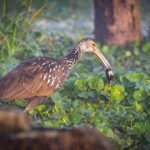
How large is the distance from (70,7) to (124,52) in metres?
4.49

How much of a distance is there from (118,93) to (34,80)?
3.87ft

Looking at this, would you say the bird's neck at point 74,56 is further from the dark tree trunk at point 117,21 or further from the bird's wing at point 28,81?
the dark tree trunk at point 117,21

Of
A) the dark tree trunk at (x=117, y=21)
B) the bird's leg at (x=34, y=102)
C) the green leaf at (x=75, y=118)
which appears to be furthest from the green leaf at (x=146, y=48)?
the green leaf at (x=75, y=118)

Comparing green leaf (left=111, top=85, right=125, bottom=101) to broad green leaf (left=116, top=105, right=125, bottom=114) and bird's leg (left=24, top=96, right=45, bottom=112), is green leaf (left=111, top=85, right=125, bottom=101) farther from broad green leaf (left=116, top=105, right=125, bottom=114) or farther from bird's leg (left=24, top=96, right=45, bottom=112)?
bird's leg (left=24, top=96, right=45, bottom=112)

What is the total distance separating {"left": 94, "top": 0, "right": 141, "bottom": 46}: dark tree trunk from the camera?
7.83m

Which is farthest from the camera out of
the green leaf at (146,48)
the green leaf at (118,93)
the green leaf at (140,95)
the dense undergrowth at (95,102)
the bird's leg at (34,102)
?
the green leaf at (146,48)

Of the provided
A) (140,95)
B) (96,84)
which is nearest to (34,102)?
(96,84)

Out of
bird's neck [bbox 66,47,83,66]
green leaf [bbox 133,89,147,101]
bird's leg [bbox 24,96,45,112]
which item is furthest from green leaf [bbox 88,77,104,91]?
bird's leg [bbox 24,96,45,112]

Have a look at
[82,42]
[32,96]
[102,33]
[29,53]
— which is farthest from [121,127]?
[102,33]

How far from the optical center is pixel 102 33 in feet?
26.6

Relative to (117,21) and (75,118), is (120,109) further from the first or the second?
(117,21)

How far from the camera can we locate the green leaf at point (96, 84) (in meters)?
4.62

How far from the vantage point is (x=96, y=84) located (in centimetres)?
465

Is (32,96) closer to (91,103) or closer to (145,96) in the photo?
(91,103)
